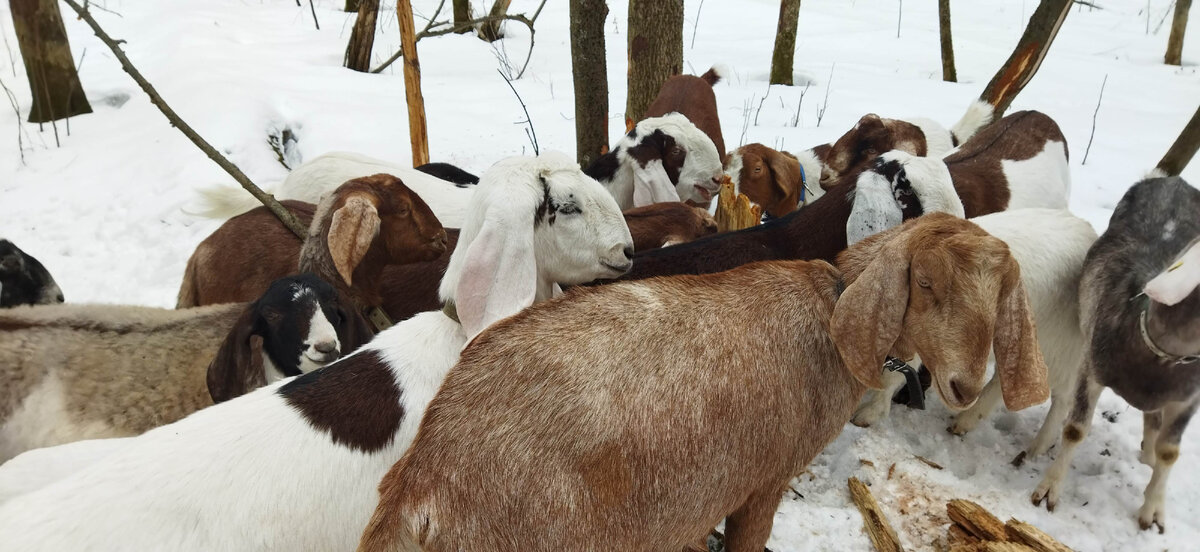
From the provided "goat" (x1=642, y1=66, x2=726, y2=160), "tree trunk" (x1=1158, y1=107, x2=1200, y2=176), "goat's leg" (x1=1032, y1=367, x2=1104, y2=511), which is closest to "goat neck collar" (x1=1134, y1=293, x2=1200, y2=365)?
"goat's leg" (x1=1032, y1=367, x2=1104, y2=511)

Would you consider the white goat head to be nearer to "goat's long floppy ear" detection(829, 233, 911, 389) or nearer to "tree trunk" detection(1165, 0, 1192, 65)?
"goat's long floppy ear" detection(829, 233, 911, 389)

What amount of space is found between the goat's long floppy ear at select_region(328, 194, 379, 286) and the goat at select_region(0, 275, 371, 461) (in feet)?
0.75

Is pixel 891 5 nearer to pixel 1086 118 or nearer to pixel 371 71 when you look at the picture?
pixel 1086 118

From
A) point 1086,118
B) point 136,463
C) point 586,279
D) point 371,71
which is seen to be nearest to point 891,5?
point 1086,118

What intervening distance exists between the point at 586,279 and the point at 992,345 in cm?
139

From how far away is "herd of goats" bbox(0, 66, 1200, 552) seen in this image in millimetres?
2049

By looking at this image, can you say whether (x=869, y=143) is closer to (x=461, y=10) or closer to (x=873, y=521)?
(x=873, y=521)

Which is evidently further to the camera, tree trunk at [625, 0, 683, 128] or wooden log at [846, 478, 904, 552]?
tree trunk at [625, 0, 683, 128]

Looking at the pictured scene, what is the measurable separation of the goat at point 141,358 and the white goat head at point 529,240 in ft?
2.23

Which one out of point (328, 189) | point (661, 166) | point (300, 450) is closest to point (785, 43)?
point (661, 166)

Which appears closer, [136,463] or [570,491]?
[570,491]

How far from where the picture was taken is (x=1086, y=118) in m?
9.40

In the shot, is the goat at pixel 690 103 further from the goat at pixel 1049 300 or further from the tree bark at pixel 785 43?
the tree bark at pixel 785 43

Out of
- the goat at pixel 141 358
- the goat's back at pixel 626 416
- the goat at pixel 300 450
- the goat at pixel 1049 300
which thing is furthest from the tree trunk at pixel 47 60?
the goat at pixel 1049 300
